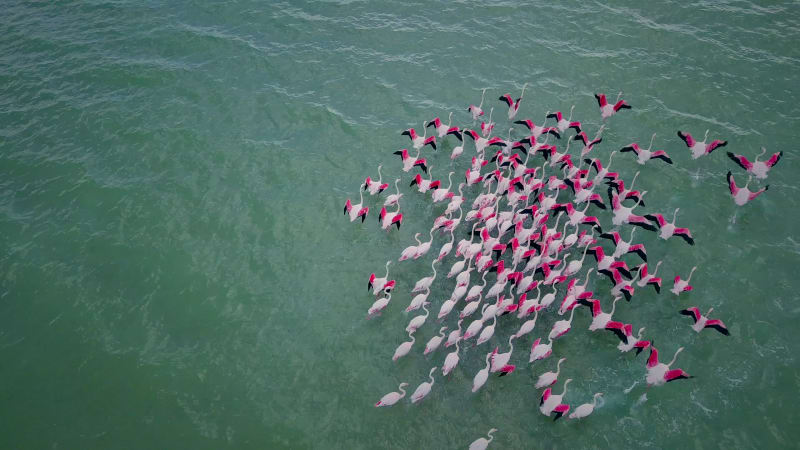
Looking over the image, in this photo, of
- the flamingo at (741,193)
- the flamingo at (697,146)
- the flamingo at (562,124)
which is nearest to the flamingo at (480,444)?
the flamingo at (562,124)

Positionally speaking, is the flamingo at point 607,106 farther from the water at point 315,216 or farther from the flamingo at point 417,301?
the flamingo at point 417,301

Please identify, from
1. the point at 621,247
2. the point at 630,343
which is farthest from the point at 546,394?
the point at 621,247

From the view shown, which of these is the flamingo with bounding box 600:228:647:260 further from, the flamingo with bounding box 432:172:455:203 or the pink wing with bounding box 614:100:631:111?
the pink wing with bounding box 614:100:631:111

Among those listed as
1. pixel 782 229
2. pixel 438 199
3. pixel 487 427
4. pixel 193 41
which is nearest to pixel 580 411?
pixel 487 427

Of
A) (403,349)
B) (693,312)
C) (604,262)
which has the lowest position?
(403,349)

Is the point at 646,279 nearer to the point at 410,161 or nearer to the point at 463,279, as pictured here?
the point at 463,279

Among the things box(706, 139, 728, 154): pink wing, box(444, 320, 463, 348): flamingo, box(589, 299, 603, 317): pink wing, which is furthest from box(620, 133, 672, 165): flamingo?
box(444, 320, 463, 348): flamingo
